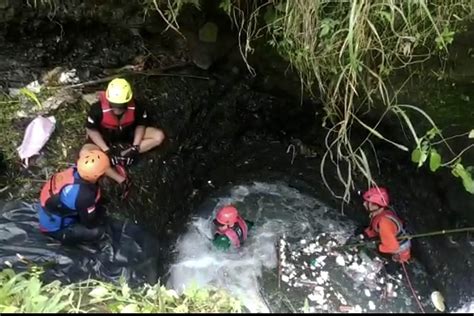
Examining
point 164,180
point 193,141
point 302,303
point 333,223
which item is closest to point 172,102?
point 193,141

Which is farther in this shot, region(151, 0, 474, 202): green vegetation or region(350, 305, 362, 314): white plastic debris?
region(350, 305, 362, 314): white plastic debris

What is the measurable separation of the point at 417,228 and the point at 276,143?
1.78 m

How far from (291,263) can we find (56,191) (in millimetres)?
2194

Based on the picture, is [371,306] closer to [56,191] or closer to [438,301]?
[438,301]

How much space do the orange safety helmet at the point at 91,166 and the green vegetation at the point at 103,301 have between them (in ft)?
4.50

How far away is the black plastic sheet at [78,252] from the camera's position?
487 centimetres

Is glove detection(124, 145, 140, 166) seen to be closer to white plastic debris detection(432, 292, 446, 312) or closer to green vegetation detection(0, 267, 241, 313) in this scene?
green vegetation detection(0, 267, 241, 313)

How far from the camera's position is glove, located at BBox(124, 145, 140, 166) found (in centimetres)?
568

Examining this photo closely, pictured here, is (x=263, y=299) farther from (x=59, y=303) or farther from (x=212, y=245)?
Answer: (x=59, y=303)

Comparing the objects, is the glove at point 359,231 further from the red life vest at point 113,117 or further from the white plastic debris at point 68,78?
the white plastic debris at point 68,78

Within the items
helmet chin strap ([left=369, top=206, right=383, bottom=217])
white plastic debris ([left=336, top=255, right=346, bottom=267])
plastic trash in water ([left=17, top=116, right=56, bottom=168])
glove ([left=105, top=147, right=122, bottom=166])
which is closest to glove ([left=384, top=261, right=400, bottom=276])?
white plastic debris ([left=336, top=255, right=346, bottom=267])

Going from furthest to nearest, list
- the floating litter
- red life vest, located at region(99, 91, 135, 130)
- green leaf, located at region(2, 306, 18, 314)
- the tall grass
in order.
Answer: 1. red life vest, located at region(99, 91, 135, 130)
2. the floating litter
3. the tall grass
4. green leaf, located at region(2, 306, 18, 314)

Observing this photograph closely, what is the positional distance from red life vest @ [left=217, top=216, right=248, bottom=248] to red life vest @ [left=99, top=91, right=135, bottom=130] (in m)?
1.31

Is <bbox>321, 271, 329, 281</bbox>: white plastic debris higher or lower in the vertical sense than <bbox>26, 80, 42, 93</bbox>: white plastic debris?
lower
